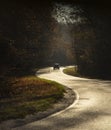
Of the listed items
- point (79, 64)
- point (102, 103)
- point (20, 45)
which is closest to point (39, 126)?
point (102, 103)

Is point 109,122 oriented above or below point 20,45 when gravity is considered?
below

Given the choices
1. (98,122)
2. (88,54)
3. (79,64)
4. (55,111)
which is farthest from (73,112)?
(79,64)

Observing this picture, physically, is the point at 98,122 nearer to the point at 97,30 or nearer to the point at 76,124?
the point at 76,124

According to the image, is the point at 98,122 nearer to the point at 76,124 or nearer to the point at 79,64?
the point at 76,124

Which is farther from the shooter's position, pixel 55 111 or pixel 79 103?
pixel 79 103

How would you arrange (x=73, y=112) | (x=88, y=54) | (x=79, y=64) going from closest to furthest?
(x=73, y=112)
(x=88, y=54)
(x=79, y=64)

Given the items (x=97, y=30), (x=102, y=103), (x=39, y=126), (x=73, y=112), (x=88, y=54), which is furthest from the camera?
(x=88, y=54)

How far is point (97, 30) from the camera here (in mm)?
50594

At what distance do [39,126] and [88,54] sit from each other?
1786 inches

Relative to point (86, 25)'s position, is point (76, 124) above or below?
below

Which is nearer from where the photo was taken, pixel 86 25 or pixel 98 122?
pixel 98 122

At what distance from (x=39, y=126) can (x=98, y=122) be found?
1.98 meters

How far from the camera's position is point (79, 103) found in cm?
1812

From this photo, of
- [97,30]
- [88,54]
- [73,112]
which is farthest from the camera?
[88,54]
